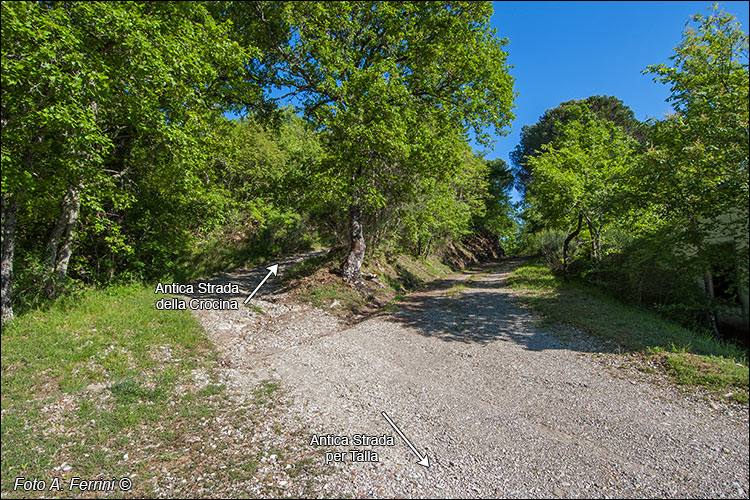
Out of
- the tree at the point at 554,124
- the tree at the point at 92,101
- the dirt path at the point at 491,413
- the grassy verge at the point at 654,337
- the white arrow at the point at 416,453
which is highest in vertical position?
the tree at the point at 554,124

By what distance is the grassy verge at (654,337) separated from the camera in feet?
12.1

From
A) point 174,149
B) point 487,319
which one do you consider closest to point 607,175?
point 487,319

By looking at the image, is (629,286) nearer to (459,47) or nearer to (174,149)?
(459,47)

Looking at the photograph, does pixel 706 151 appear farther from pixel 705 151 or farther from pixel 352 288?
pixel 352 288

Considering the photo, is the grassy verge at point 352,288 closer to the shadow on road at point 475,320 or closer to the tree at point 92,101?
the shadow on road at point 475,320

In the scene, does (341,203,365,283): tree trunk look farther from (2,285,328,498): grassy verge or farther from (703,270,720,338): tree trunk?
(703,270,720,338): tree trunk

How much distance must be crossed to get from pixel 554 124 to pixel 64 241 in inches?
1305

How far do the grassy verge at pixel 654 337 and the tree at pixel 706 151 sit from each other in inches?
49.6

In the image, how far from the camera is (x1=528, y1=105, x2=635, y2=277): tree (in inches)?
475

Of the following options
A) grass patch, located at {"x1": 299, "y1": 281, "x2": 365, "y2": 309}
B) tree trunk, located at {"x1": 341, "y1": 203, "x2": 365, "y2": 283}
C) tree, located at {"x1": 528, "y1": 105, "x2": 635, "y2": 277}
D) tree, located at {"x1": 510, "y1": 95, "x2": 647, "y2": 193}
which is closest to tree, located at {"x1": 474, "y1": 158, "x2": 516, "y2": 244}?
tree, located at {"x1": 510, "y1": 95, "x2": 647, "y2": 193}

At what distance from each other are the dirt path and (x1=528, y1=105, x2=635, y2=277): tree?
7.35 meters

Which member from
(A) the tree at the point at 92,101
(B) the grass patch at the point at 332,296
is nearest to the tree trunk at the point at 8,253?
(A) the tree at the point at 92,101

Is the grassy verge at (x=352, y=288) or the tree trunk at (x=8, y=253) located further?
the grassy verge at (x=352, y=288)

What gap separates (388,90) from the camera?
8625 millimetres
